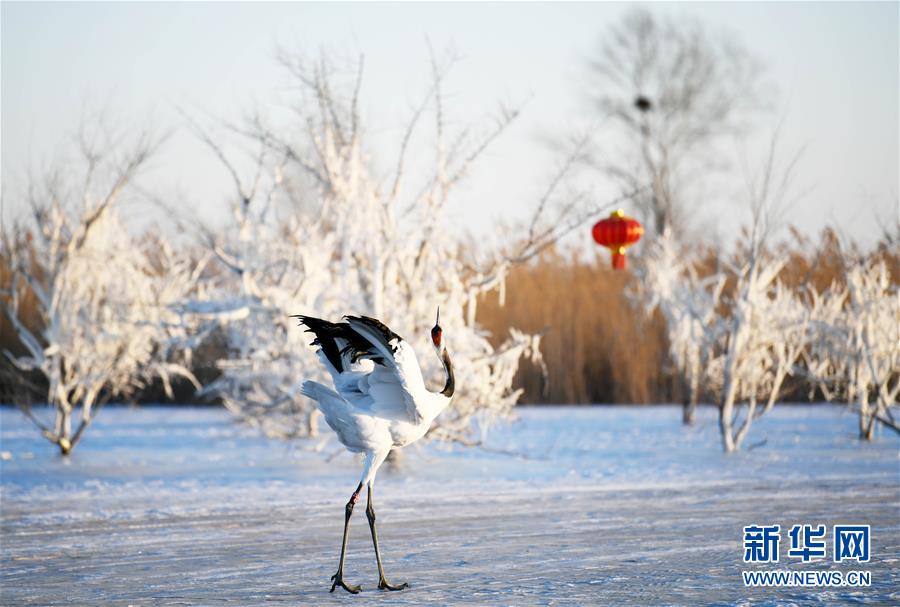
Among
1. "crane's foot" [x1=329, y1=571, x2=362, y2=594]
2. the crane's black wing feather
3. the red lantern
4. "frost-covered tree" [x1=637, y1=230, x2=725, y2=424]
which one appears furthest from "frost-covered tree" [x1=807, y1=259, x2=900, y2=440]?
"crane's foot" [x1=329, y1=571, x2=362, y2=594]

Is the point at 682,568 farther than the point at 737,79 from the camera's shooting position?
No

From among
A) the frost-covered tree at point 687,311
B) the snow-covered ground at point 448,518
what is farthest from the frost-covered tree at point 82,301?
the frost-covered tree at point 687,311

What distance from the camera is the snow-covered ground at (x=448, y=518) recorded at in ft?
21.0

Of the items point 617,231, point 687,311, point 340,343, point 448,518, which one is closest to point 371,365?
point 340,343

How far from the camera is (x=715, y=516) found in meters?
9.31

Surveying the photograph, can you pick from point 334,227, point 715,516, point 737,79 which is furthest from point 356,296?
point 737,79

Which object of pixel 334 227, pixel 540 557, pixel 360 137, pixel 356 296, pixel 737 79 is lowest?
pixel 540 557

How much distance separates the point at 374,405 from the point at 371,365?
0.35m

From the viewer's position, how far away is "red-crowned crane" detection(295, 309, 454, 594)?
6.69m

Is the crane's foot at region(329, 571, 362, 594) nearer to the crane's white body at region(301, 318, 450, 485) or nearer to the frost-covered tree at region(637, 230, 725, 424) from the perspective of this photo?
the crane's white body at region(301, 318, 450, 485)

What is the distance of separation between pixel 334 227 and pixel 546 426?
23.6ft

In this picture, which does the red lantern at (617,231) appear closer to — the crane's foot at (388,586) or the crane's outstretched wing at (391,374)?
the crane's outstretched wing at (391,374)

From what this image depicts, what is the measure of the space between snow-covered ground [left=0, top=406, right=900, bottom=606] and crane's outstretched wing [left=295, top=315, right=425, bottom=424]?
1088 mm

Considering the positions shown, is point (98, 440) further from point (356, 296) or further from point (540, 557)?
point (540, 557)
